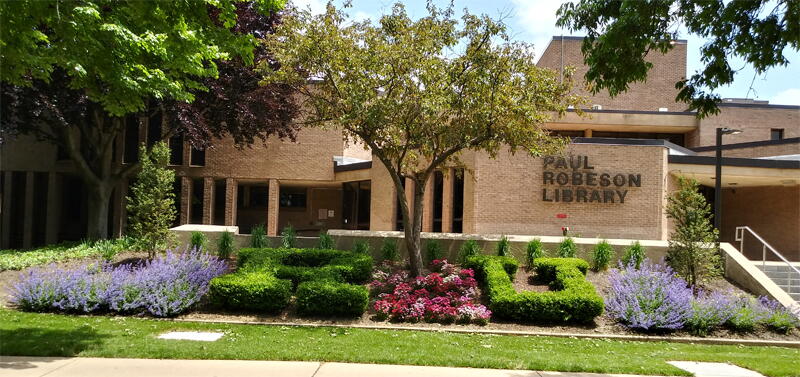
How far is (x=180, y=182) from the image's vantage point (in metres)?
25.6

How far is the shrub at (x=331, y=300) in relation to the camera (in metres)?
10.4

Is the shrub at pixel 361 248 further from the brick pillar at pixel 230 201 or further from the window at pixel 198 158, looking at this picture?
the window at pixel 198 158

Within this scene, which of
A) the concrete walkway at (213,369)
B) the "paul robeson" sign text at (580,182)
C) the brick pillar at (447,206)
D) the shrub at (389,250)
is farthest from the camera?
the brick pillar at (447,206)

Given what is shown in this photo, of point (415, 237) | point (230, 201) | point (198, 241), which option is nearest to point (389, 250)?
point (415, 237)

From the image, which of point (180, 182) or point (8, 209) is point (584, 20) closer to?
point (180, 182)

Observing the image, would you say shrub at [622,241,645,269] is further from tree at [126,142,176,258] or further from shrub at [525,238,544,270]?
tree at [126,142,176,258]

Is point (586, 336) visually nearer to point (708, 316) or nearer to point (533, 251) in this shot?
point (708, 316)

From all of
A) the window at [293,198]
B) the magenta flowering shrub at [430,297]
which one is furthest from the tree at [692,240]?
the window at [293,198]

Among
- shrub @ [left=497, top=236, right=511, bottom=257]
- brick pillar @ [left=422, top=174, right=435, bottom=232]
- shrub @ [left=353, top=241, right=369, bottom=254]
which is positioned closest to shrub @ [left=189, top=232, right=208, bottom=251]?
shrub @ [left=353, top=241, right=369, bottom=254]

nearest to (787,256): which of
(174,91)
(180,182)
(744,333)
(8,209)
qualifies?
(744,333)

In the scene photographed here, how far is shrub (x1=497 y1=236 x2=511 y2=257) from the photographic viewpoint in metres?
14.1

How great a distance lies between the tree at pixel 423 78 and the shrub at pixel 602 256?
10.5ft

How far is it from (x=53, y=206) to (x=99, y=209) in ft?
29.8

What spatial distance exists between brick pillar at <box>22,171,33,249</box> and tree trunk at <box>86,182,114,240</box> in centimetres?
868
